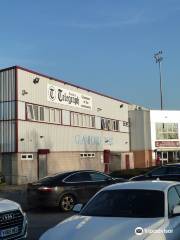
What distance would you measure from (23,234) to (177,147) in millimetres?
56940

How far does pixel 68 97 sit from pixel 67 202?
2694 centimetres

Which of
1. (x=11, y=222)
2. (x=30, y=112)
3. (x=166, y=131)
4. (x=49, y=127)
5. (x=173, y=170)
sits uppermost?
(x=30, y=112)

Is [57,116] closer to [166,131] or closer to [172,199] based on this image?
[166,131]

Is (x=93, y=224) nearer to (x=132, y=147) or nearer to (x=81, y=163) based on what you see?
(x=81, y=163)

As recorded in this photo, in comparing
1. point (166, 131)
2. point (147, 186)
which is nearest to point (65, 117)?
point (166, 131)

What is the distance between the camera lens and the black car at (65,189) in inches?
723

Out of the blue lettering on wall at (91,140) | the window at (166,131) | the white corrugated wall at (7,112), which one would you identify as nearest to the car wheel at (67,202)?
the white corrugated wall at (7,112)

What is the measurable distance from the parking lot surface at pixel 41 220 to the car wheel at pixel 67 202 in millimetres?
271

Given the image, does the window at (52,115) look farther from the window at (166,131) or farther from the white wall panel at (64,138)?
the window at (166,131)

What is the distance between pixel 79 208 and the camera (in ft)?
29.3

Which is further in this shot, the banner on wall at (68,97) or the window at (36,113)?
the banner on wall at (68,97)

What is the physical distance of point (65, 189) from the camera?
1858 centimetres

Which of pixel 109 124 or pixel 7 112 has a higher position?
pixel 109 124

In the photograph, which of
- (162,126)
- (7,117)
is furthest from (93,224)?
(162,126)
